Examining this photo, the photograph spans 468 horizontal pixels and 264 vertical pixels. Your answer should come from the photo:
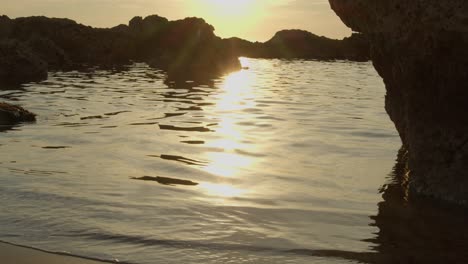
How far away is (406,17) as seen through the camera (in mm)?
6602

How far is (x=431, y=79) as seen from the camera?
21.7ft

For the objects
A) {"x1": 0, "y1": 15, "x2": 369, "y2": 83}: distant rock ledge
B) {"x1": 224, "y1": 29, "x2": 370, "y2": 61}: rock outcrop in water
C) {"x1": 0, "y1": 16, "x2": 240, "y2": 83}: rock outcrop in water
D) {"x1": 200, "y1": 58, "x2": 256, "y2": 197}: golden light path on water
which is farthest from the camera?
{"x1": 224, "y1": 29, "x2": 370, "y2": 61}: rock outcrop in water

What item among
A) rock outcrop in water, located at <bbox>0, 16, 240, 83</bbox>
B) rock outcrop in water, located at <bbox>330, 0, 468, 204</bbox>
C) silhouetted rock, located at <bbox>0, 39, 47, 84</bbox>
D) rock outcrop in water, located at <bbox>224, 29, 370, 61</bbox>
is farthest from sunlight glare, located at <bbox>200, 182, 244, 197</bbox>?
rock outcrop in water, located at <bbox>224, 29, 370, 61</bbox>

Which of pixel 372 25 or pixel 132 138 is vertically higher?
pixel 372 25

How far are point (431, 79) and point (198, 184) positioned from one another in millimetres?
3241

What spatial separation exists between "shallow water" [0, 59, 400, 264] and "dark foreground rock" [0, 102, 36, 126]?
0.32 metres

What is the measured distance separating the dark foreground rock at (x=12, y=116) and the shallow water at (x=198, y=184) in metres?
0.32

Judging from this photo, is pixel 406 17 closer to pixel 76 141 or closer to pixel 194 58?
pixel 76 141

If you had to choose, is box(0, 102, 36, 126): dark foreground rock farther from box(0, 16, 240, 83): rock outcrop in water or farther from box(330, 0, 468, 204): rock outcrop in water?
box(0, 16, 240, 83): rock outcrop in water

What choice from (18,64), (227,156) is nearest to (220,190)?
(227,156)

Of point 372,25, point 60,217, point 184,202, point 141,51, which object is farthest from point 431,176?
point 141,51

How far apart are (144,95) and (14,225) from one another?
14.9 metres

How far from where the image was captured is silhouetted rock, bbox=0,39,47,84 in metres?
27.1

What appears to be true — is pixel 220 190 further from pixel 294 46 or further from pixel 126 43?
pixel 294 46
